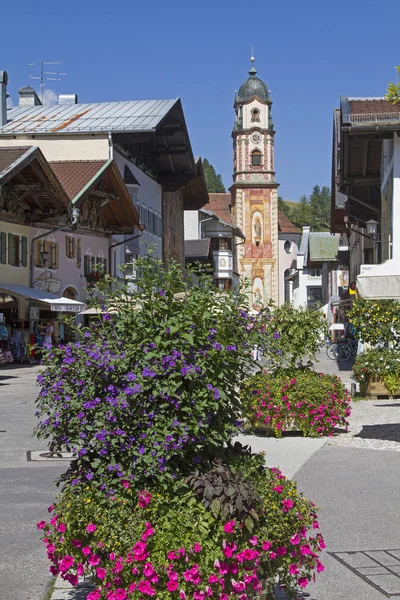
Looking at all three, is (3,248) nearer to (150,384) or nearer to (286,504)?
(150,384)

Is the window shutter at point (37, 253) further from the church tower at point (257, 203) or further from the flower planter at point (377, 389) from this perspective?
the church tower at point (257, 203)

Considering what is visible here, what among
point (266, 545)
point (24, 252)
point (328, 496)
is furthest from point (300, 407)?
point (24, 252)

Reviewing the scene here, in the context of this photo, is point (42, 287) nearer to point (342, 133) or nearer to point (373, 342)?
point (342, 133)

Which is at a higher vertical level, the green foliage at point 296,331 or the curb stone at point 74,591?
the green foliage at point 296,331

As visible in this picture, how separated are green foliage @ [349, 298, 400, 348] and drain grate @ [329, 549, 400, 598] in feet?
43.7

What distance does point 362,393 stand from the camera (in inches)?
784

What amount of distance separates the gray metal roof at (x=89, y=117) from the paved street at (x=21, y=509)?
87.4 feet

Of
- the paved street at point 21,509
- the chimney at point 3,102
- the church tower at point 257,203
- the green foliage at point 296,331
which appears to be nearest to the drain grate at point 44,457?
the paved street at point 21,509

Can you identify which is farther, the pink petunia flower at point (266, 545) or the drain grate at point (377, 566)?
the drain grate at point (377, 566)

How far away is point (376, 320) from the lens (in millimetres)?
19828

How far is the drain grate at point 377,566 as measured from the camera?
581 centimetres

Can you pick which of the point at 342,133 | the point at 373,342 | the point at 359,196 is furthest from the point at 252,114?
the point at 373,342

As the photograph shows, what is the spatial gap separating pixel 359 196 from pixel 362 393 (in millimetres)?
17344

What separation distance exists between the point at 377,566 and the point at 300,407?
23.0 ft
